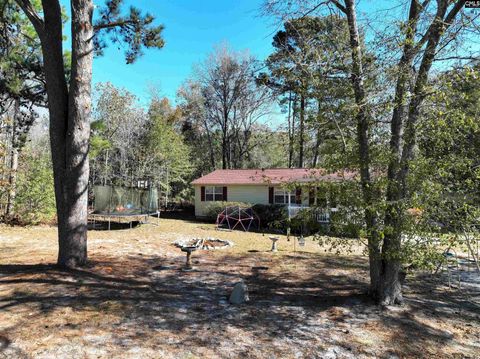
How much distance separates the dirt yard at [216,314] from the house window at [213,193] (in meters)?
12.7

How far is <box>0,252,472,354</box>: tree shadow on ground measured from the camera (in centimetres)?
354

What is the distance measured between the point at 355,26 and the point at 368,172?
2.03 metres

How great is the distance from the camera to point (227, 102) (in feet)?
83.6

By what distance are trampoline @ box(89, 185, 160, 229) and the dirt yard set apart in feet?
21.7

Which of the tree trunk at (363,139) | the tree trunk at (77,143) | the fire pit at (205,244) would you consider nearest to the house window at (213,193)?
the fire pit at (205,244)

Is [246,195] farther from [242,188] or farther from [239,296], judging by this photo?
[239,296]

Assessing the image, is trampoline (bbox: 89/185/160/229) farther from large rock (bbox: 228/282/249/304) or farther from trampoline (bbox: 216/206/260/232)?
large rock (bbox: 228/282/249/304)

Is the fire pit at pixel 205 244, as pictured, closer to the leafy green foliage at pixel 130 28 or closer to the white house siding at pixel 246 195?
the leafy green foliage at pixel 130 28

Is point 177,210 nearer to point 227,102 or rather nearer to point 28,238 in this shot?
point 227,102

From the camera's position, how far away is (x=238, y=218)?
16.5 metres

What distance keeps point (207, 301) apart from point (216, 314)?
1.76 ft

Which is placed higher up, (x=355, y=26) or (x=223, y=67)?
(x=223, y=67)

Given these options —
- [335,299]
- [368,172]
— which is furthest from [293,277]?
[368,172]

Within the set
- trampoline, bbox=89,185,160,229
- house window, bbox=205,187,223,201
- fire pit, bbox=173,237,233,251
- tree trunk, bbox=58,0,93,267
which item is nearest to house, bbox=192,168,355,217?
house window, bbox=205,187,223,201
